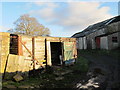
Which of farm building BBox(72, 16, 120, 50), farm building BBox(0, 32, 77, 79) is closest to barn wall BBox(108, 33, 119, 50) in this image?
farm building BBox(72, 16, 120, 50)

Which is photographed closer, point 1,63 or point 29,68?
point 1,63

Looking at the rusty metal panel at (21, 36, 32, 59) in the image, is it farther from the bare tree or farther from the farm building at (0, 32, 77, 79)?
the bare tree

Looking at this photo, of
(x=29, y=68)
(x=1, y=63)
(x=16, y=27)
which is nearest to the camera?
(x=1, y=63)

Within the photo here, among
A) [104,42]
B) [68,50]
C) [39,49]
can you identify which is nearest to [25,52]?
[39,49]

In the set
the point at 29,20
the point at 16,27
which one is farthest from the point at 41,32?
the point at 16,27

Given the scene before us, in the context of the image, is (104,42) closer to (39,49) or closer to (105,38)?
(105,38)

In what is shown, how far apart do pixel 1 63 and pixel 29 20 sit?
783 inches

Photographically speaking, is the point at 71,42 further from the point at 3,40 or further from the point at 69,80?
the point at 3,40

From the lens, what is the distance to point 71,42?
1222cm

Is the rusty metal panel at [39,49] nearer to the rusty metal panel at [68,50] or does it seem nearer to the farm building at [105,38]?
the rusty metal panel at [68,50]

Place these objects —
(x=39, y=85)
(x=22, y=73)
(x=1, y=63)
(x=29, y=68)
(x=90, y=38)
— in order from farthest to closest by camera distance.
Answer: (x=90, y=38) → (x=29, y=68) → (x=22, y=73) → (x=1, y=63) → (x=39, y=85)

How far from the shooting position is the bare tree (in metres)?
25.2

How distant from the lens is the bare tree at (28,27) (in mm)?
25172

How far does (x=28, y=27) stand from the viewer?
83.0ft
